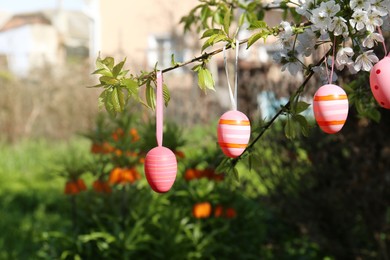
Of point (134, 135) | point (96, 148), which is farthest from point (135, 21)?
point (96, 148)

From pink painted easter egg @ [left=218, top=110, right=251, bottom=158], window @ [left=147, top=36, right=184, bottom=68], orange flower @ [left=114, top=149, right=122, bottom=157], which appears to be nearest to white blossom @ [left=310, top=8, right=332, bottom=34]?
pink painted easter egg @ [left=218, top=110, right=251, bottom=158]

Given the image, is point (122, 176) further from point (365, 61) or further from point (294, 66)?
point (365, 61)

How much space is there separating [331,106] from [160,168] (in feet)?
1.58

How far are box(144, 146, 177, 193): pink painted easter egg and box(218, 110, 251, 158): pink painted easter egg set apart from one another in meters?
0.16

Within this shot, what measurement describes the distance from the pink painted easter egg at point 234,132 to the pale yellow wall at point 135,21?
12360 millimetres

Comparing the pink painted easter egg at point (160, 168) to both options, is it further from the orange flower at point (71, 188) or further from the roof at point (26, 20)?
the roof at point (26, 20)

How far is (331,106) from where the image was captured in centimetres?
168

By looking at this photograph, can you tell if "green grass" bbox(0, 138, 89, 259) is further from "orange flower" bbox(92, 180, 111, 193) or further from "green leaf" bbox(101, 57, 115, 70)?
"green leaf" bbox(101, 57, 115, 70)

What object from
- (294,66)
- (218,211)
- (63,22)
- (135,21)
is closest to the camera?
(294,66)

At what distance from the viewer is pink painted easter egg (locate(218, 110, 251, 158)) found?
1.77 m

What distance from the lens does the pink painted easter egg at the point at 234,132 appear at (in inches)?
69.6

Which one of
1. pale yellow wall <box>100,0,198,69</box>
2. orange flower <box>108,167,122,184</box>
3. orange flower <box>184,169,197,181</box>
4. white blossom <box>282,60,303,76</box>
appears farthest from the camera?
pale yellow wall <box>100,0,198,69</box>

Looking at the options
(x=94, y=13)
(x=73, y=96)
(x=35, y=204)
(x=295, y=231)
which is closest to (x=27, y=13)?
(x=94, y=13)

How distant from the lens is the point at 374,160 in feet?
13.3
